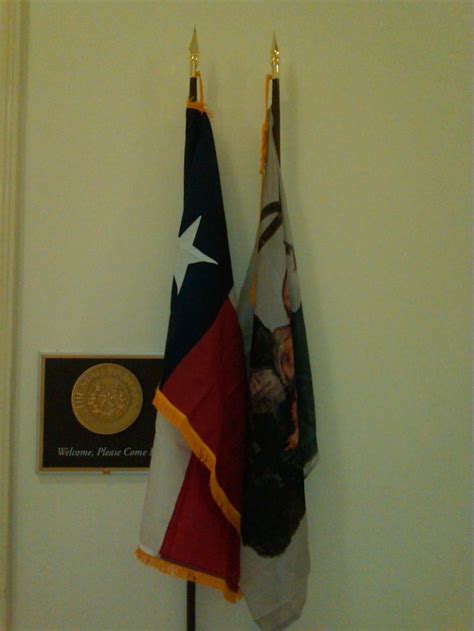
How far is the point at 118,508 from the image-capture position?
0.99m

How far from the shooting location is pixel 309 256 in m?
1.04

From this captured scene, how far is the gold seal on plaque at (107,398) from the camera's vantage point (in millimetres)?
980

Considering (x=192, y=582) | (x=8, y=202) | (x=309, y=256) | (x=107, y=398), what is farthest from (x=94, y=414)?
(x=309, y=256)

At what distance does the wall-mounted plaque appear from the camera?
3.21 feet

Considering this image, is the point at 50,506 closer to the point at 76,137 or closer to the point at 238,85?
the point at 76,137

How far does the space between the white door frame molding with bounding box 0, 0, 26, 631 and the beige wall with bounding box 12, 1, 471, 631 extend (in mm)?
29

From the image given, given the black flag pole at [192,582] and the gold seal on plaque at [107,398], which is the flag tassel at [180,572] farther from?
the gold seal on plaque at [107,398]

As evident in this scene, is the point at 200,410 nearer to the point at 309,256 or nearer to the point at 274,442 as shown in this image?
Result: the point at 274,442

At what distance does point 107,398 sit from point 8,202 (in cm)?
58

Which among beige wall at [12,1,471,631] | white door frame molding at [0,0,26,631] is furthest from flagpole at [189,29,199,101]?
white door frame molding at [0,0,26,631]

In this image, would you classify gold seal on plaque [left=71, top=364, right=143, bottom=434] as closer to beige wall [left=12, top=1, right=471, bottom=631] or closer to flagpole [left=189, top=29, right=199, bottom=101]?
beige wall [left=12, top=1, right=471, bottom=631]

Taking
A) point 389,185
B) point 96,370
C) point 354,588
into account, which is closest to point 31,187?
point 96,370

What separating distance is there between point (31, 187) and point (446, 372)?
1248mm

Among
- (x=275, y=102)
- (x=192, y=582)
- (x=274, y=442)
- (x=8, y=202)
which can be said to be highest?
(x=275, y=102)
